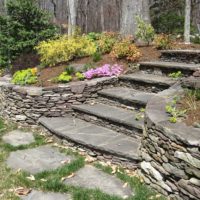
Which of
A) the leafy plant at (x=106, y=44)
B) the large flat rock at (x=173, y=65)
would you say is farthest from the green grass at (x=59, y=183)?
the leafy plant at (x=106, y=44)

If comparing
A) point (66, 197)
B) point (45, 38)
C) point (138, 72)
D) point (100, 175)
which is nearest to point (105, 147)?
point (100, 175)

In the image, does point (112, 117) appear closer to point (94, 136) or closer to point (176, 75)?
point (94, 136)

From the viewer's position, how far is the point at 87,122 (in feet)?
20.5

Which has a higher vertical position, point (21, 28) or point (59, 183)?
point (21, 28)

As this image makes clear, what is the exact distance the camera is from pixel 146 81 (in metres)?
6.54

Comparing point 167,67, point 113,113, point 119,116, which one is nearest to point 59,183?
point 119,116

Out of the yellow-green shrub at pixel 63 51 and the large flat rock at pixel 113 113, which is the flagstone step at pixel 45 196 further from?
the yellow-green shrub at pixel 63 51

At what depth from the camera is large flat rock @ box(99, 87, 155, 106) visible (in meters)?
6.00

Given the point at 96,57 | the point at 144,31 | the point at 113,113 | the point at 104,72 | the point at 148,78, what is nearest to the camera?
the point at 113,113

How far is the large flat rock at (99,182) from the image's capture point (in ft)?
14.0

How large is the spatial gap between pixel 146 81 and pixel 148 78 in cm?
12

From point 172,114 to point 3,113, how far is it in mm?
4087

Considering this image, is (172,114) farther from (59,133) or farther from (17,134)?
(17,134)

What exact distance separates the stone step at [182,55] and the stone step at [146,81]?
2.00 feet
